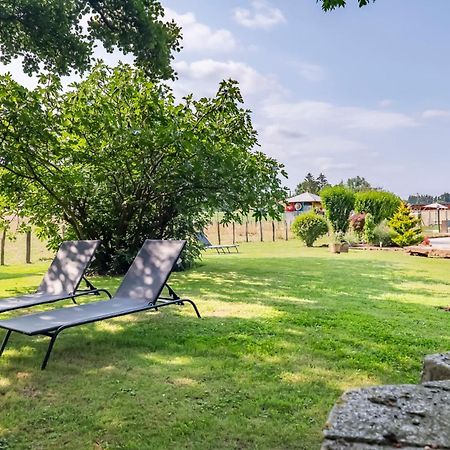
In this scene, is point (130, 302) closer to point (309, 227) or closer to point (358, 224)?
point (309, 227)

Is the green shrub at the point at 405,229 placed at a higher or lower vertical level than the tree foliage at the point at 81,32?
lower

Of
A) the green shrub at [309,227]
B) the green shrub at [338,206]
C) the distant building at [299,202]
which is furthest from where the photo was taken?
the distant building at [299,202]

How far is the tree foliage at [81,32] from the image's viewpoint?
8953 mm

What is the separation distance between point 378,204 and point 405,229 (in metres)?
2.36

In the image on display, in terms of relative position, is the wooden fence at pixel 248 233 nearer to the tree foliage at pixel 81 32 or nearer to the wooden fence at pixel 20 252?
the wooden fence at pixel 20 252

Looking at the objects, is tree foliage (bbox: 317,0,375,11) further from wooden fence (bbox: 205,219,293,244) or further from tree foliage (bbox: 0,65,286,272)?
wooden fence (bbox: 205,219,293,244)

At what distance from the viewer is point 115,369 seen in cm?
359

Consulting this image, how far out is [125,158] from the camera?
8.57m

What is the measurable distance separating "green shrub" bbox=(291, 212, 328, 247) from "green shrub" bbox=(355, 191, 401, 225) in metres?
1.89

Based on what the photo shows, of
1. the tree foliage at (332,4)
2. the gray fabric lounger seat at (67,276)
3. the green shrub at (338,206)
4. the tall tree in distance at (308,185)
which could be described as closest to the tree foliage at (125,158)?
the gray fabric lounger seat at (67,276)

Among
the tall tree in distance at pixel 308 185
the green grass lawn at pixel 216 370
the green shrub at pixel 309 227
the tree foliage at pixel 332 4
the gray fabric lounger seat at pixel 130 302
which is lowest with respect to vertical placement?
the green grass lawn at pixel 216 370

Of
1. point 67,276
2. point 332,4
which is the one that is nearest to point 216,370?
point 67,276

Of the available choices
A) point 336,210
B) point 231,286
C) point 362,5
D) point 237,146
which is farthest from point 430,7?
point 336,210

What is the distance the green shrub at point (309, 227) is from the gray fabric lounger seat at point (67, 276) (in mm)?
14343
